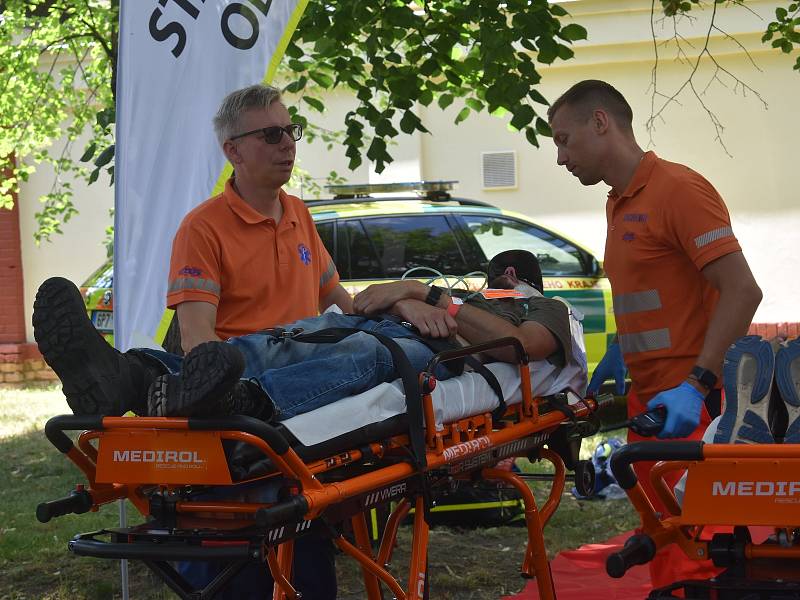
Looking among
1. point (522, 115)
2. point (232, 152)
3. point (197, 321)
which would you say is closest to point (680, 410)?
point (197, 321)

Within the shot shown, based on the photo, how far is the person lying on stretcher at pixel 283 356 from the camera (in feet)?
9.24

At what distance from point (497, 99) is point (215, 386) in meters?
3.63

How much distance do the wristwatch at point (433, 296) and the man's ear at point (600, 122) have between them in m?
0.77

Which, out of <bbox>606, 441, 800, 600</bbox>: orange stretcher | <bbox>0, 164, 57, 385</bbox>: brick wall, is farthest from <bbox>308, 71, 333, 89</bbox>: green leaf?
<bbox>0, 164, 57, 385</bbox>: brick wall

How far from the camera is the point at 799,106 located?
482 inches

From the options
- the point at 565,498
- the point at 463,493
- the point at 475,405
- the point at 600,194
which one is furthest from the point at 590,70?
the point at 475,405

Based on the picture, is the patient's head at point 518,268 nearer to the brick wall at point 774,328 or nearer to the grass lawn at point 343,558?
the grass lawn at point 343,558

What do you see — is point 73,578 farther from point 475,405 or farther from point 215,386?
point 215,386

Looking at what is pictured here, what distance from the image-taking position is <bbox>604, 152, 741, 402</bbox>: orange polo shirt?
3602 mm

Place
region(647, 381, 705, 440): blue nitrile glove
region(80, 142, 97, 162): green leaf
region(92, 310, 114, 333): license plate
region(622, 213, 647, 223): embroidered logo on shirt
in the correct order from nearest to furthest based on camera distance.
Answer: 1. region(647, 381, 705, 440): blue nitrile glove
2. region(622, 213, 647, 223): embroidered logo on shirt
3. region(80, 142, 97, 162): green leaf
4. region(92, 310, 114, 333): license plate

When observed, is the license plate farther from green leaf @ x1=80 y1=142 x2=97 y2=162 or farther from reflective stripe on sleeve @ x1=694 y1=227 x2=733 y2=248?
reflective stripe on sleeve @ x1=694 y1=227 x2=733 y2=248

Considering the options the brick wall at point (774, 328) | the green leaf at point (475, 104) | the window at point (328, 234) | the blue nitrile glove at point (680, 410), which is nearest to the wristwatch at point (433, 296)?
the blue nitrile glove at point (680, 410)

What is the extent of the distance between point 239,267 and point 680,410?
1.52 m

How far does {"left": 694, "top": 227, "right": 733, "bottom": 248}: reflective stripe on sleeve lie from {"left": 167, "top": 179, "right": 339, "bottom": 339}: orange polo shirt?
1.34 meters
